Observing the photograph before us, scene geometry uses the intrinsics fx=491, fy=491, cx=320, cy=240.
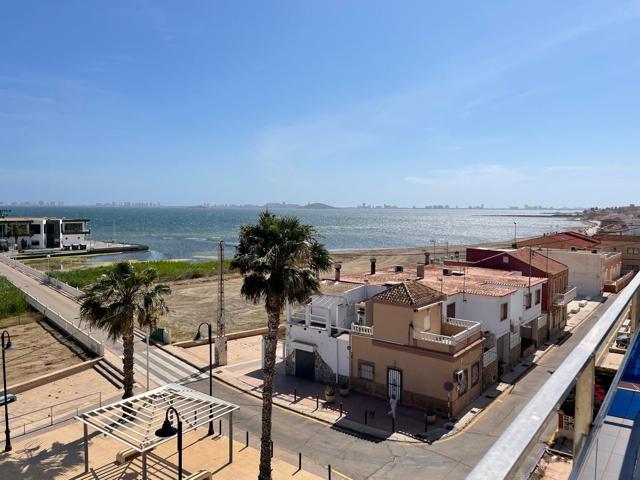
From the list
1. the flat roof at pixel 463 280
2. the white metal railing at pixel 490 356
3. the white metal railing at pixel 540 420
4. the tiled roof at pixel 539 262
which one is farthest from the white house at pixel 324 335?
the white metal railing at pixel 540 420

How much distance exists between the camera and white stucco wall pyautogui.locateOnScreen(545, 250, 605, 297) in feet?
171

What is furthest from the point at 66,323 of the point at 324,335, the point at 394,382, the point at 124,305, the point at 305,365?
the point at 394,382

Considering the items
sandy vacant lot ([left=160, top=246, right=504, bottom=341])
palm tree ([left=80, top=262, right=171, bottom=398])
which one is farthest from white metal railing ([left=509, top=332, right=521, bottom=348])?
palm tree ([left=80, top=262, right=171, bottom=398])

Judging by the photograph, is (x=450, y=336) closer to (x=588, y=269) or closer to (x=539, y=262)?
(x=539, y=262)

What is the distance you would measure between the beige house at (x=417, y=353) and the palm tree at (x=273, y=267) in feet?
27.9

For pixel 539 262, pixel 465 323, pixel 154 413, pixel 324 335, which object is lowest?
pixel 154 413

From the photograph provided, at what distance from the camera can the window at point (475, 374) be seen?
25752mm

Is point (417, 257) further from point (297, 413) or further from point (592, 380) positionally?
point (592, 380)

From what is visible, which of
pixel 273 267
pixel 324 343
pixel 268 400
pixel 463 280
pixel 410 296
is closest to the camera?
pixel 273 267

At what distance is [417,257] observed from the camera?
11069 cm

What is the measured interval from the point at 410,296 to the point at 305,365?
8390mm

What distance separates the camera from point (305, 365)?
29.5 meters

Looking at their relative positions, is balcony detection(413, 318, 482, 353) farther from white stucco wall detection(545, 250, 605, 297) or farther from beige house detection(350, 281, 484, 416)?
white stucco wall detection(545, 250, 605, 297)

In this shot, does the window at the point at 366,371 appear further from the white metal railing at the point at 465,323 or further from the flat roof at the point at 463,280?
the flat roof at the point at 463,280
